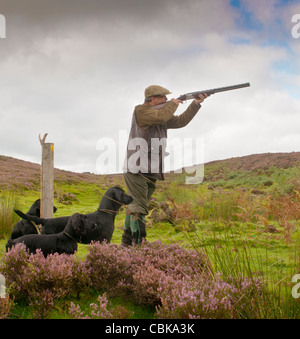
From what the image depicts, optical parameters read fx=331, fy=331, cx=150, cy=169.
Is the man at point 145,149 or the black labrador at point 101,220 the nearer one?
the man at point 145,149

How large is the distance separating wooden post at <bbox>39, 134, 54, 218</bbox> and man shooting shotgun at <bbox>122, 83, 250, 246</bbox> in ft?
7.64

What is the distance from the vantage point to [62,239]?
5.02 metres

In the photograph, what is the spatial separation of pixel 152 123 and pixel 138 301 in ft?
8.94

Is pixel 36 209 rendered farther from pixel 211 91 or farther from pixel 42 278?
pixel 211 91

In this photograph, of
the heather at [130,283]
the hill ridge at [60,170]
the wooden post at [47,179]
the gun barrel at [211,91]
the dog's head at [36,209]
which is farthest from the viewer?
the hill ridge at [60,170]

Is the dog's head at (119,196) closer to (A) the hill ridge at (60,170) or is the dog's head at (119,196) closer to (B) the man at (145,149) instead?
(B) the man at (145,149)

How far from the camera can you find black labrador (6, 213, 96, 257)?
4.90m

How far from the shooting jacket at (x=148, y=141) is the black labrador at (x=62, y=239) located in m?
1.17

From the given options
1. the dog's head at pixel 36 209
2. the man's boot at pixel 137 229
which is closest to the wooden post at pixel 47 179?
the dog's head at pixel 36 209

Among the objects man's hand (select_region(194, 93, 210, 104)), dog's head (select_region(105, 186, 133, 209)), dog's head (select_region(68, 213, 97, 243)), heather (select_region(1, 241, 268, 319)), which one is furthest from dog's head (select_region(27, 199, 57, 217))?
man's hand (select_region(194, 93, 210, 104))

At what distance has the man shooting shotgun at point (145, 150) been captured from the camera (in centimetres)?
537

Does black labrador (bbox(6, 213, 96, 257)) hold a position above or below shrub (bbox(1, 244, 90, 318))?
above

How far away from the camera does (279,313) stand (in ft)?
10.2

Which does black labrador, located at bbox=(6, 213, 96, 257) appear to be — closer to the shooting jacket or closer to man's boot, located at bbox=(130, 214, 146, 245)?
man's boot, located at bbox=(130, 214, 146, 245)
